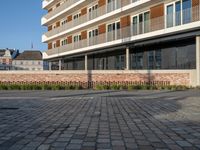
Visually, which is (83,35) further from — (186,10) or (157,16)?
(186,10)

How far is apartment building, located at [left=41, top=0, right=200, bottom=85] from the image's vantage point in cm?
2506

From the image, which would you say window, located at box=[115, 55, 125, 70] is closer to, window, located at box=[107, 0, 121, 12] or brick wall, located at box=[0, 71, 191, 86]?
window, located at box=[107, 0, 121, 12]

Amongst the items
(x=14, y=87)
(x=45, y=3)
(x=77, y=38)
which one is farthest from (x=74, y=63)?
(x=14, y=87)

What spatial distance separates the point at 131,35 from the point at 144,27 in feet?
6.32

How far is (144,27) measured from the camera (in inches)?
1136

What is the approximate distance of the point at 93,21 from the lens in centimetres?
3647

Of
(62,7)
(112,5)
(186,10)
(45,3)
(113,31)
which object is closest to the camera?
(186,10)

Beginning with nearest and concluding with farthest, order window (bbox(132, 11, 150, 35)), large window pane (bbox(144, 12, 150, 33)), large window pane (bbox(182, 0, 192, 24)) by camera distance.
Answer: large window pane (bbox(182, 0, 192, 24)) → large window pane (bbox(144, 12, 150, 33)) → window (bbox(132, 11, 150, 35))

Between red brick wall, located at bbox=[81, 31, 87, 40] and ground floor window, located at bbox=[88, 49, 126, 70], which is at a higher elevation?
red brick wall, located at bbox=[81, 31, 87, 40]

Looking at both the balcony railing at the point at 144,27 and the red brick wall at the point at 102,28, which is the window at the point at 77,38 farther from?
the red brick wall at the point at 102,28

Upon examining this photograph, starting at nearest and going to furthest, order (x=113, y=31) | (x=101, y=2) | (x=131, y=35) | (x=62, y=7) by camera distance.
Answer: (x=131, y=35), (x=113, y=31), (x=101, y=2), (x=62, y=7)

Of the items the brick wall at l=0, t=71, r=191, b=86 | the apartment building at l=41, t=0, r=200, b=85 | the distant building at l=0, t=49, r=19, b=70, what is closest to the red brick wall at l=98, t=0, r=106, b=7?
the apartment building at l=41, t=0, r=200, b=85

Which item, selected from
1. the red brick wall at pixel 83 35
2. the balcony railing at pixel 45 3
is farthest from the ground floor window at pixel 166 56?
the balcony railing at pixel 45 3

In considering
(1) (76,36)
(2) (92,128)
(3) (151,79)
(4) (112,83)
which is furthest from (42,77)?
(2) (92,128)
